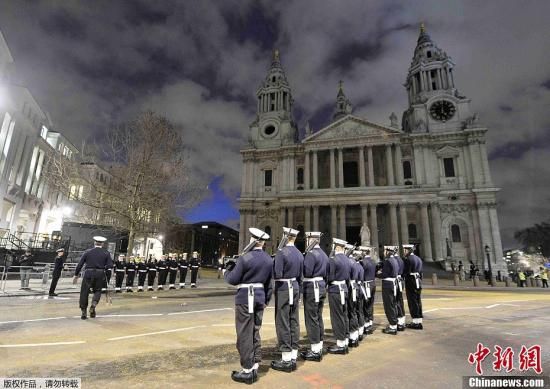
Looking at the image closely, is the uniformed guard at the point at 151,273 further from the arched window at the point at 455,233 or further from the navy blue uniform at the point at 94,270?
the arched window at the point at 455,233

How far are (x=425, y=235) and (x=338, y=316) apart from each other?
34.8 metres

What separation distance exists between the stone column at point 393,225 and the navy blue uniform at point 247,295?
35094 mm

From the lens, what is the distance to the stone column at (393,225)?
36.1 m

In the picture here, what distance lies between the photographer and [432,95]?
45.7m

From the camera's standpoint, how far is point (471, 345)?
5.78 metres

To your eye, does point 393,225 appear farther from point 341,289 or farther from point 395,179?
point 341,289

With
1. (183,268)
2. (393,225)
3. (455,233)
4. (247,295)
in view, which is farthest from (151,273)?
(455,233)

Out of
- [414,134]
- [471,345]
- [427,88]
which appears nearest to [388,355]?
[471,345]

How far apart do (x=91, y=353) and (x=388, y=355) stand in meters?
5.11

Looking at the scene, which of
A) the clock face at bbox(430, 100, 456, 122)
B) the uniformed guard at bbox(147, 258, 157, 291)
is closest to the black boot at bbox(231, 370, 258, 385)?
the uniformed guard at bbox(147, 258, 157, 291)

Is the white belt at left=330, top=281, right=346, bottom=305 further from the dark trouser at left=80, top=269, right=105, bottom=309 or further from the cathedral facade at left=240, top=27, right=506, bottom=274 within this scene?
the cathedral facade at left=240, top=27, right=506, bottom=274

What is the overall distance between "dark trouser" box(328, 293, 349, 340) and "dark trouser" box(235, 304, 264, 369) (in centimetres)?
179

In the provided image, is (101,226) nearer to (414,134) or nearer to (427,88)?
(414,134)

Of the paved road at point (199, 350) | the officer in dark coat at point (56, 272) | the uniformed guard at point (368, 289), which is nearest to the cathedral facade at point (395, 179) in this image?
the uniformed guard at point (368, 289)
